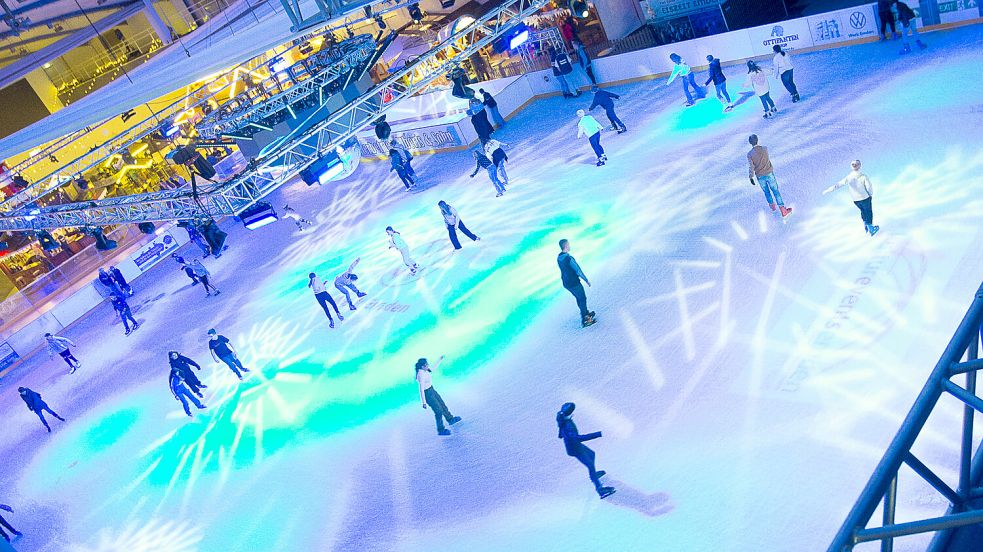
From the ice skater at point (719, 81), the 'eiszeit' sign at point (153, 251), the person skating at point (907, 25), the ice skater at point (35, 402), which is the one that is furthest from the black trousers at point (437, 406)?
the 'eiszeit' sign at point (153, 251)

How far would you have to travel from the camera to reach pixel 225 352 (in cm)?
1435

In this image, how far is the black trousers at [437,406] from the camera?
1048cm

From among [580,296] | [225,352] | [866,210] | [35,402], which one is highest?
[35,402]

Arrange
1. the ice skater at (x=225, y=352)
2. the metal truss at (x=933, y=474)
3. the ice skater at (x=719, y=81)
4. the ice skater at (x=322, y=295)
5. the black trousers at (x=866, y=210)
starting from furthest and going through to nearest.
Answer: the ice skater at (x=719, y=81) < the ice skater at (x=322, y=295) < the ice skater at (x=225, y=352) < the black trousers at (x=866, y=210) < the metal truss at (x=933, y=474)

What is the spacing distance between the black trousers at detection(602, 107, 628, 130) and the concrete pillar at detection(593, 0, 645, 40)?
8755 mm

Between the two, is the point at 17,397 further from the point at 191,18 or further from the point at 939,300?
the point at 939,300

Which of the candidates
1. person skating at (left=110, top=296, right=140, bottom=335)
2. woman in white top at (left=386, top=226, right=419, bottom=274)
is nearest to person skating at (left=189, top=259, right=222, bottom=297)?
person skating at (left=110, top=296, right=140, bottom=335)

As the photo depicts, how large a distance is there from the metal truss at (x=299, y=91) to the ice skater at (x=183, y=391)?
249 inches

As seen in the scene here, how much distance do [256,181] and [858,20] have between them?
12.9 m

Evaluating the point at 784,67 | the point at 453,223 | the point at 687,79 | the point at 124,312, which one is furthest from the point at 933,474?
the point at 124,312

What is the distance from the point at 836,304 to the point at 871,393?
179 cm

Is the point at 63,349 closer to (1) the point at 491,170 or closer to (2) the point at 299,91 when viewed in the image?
(2) the point at 299,91

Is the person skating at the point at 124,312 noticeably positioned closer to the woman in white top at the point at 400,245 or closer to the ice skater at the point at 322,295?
the ice skater at the point at 322,295

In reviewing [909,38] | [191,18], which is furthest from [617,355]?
[191,18]
